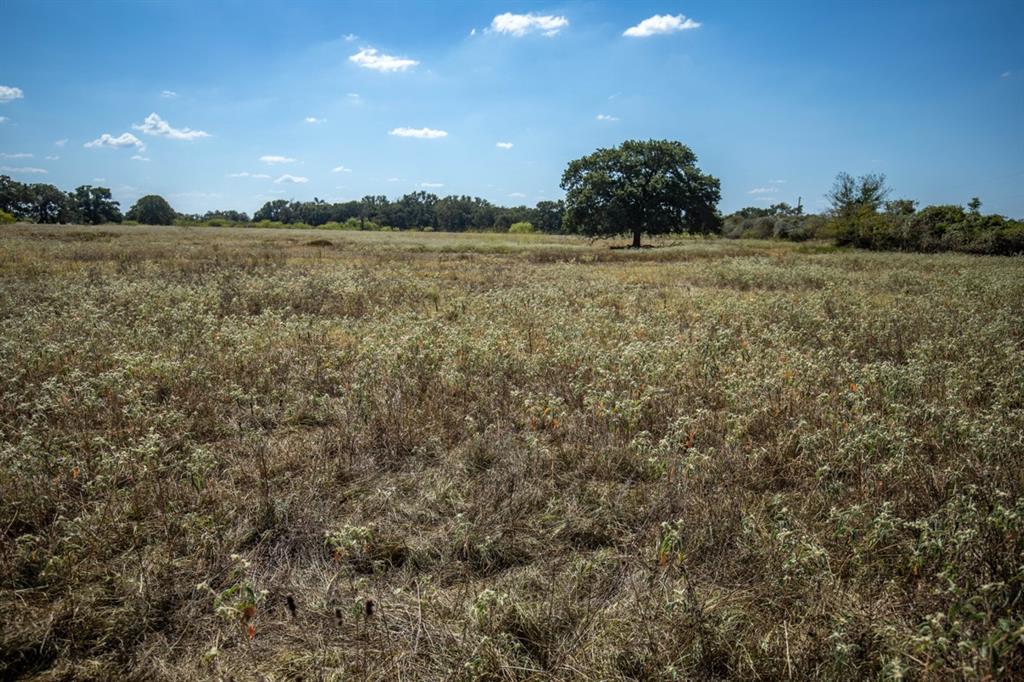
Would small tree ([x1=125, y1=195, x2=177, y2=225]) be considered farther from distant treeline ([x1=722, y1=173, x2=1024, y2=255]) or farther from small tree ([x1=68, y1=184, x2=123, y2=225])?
distant treeline ([x1=722, y1=173, x2=1024, y2=255])

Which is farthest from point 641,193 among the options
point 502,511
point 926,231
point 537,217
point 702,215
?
point 537,217

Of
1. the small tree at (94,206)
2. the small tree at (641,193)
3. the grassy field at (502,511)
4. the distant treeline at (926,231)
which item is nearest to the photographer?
the grassy field at (502,511)

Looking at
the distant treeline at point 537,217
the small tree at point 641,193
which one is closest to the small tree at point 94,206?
the distant treeline at point 537,217

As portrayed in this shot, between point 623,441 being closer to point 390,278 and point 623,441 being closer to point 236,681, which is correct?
point 236,681

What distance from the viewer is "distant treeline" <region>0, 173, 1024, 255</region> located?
1565 inches

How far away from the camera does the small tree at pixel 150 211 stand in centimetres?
12031

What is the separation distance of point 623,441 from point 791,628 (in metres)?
2.45

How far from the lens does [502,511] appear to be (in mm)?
4184

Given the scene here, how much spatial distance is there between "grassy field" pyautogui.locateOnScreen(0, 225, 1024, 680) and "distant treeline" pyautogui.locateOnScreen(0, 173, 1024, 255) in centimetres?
4060

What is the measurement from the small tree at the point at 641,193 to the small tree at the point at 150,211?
113147 mm

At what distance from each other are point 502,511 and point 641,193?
46.2m

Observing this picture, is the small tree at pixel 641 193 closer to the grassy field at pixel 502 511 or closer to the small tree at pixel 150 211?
the grassy field at pixel 502 511

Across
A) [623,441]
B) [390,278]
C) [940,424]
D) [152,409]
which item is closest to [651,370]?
[623,441]

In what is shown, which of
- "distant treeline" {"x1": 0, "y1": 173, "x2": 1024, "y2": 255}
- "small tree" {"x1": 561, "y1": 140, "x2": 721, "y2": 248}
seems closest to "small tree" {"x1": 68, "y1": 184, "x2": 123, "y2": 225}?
"distant treeline" {"x1": 0, "y1": 173, "x2": 1024, "y2": 255}
